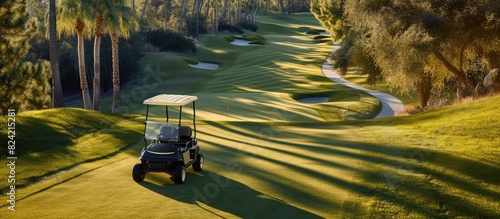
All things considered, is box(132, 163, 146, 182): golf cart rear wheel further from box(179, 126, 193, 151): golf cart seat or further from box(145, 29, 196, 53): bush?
box(145, 29, 196, 53): bush

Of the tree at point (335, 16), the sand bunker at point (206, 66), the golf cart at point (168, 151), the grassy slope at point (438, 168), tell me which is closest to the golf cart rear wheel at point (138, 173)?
the golf cart at point (168, 151)

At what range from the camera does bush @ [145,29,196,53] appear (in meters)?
74.6

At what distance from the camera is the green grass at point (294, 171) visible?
13.0 m

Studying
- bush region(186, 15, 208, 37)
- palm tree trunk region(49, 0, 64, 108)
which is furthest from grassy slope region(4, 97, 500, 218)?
bush region(186, 15, 208, 37)

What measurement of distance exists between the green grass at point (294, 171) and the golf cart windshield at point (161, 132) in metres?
1.13

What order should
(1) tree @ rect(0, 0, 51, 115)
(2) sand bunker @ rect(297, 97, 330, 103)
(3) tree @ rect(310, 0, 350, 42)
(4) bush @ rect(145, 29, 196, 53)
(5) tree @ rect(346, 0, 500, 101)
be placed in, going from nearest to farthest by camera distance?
(1) tree @ rect(0, 0, 51, 115) < (5) tree @ rect(346, 0, 500, 101) < (2) sand bunker @ rect(297, 97, 330, 103) < (3) tree @ rect(310, 0, 350, 42) < (4) bush @ rect(145, 29, 196, 53)

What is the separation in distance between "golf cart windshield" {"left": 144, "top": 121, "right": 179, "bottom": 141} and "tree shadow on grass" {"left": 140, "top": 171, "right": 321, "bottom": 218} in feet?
3.73

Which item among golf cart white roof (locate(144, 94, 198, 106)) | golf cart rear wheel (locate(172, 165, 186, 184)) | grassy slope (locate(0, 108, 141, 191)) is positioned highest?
golf cart white roof (locate(144, 94, 198, 106))

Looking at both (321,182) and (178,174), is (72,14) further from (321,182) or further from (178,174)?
(321,182)

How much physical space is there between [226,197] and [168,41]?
63.2 m

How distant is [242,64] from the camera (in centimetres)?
6912

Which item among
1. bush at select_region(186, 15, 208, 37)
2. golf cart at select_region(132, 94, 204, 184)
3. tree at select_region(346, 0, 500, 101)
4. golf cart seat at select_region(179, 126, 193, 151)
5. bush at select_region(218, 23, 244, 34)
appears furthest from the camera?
bush at select_region(218, 23, 244, 34)

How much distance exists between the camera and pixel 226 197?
13.5 meters

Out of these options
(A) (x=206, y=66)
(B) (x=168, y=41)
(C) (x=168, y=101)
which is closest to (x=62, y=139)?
(C) (x=168, y=101)
